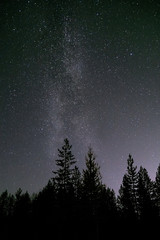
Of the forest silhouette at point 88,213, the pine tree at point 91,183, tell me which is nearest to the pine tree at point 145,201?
the forest silhouette at point 88,213

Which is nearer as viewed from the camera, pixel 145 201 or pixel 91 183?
pixel 91 183

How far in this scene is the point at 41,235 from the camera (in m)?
25.3

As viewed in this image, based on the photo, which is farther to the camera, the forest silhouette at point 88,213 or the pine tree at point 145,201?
the pine tree at point 145,201

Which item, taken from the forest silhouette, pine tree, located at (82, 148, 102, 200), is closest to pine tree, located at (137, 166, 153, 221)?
the forest silhouette

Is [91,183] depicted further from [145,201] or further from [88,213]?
[145,201]

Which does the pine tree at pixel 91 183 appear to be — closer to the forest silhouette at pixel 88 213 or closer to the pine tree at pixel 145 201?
the forest silhouette at pixel 88 213

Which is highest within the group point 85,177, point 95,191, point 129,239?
point 85,177

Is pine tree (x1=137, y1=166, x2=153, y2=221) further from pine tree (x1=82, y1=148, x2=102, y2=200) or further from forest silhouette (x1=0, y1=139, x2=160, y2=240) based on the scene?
pine tree (x1=82, y1=148, x2=102, y2=200)

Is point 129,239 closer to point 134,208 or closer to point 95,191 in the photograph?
point 134,208

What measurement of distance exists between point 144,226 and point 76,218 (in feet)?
30.6

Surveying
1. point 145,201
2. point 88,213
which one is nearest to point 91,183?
point 88,213

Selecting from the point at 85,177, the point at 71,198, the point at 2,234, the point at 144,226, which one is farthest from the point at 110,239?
the point at 2,234

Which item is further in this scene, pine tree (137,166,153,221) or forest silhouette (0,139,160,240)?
pine tree (137,166,153,221)

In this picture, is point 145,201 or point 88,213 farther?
point 145,201
